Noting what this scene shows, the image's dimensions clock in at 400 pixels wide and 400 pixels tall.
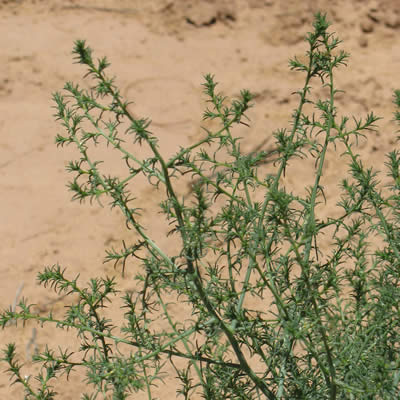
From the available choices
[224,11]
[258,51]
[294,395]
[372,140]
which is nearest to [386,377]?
[294,395]

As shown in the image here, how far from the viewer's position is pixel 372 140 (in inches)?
141

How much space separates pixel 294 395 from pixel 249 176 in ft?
1.83

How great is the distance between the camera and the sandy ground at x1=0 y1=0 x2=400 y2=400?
126 inches

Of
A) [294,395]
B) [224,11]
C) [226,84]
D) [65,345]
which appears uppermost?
[224,11]

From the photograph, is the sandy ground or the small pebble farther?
the small pebble

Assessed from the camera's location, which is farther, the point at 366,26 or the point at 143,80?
the point at 366,26

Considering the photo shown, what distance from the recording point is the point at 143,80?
4051 millimetres

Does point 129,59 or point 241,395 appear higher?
point 129,59

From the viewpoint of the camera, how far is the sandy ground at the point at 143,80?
3.21m

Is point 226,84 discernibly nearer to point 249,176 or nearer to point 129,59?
point 129,59

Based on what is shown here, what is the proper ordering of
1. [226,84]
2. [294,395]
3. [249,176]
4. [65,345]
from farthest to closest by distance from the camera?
[226,84] → [65,345] → [294,395] → [249,176]

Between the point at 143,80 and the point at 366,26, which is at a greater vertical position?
the point at 366,26

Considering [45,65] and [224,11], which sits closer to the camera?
[45,65]

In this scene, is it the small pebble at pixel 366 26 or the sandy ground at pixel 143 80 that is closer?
the sandy ground at pixel 143 80
